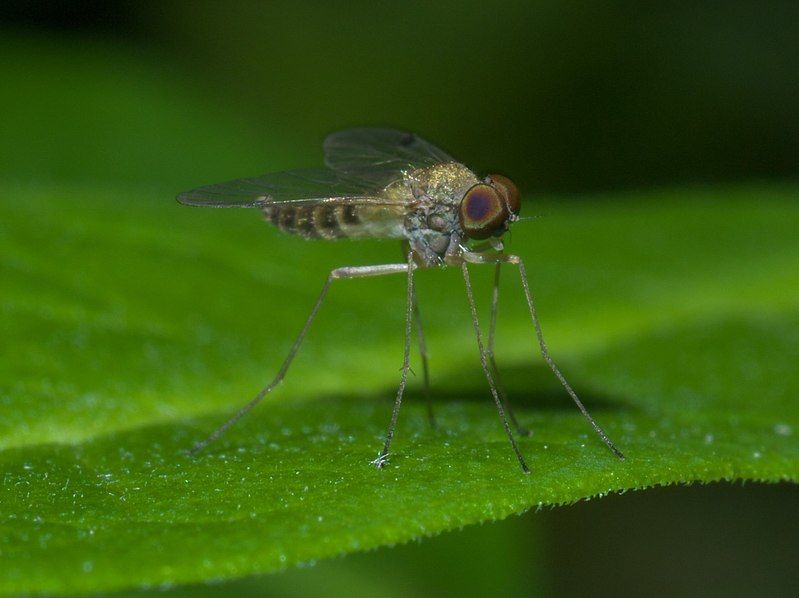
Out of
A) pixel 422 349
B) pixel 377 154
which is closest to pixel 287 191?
pixel 377 154

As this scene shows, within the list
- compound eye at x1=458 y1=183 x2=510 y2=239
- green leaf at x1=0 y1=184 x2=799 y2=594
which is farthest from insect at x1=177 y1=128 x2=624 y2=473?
green leaf at x1=0 y1=184 x2=799 y2=594

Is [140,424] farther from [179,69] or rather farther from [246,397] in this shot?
[179,69]

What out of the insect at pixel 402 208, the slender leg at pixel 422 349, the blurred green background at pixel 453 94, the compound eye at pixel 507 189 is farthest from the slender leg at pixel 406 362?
the blurred green background at pixel 453 94

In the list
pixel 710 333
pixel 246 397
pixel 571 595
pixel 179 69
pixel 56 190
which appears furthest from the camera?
pixel 179 69

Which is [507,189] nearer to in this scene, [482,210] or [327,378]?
[482,210]

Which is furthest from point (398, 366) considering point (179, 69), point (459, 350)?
point (179, 69)

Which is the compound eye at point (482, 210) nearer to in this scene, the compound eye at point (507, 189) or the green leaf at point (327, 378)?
the compound eye at point (507, 189)

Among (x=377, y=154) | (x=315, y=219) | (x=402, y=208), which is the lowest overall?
(x=315, y=219)
